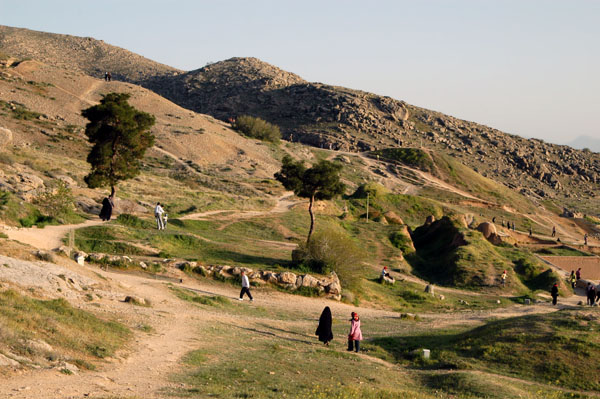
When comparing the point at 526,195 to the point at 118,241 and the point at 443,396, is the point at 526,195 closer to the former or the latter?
the point at 118,241

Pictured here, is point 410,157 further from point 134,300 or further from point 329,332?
point 134,300

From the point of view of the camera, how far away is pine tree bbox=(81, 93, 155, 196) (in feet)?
121

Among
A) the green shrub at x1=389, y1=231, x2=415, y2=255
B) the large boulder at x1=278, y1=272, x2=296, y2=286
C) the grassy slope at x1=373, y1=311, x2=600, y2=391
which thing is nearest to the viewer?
the grassy slope at x1=373, y1=311, x2=600, y2=391

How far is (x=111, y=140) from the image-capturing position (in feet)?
123

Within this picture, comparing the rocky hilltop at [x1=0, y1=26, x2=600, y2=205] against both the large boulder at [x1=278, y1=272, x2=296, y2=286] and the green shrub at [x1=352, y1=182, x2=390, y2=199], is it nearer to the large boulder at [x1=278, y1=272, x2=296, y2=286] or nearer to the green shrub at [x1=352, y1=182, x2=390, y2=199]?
the green shrub at [x1=352, y1=182, x2=390, y2=199]

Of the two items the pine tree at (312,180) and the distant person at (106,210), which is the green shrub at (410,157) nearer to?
the pine tree at (312,180)

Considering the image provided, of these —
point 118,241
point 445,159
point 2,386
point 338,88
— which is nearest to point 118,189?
point 118,241

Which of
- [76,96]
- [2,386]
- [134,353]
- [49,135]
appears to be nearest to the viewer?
[2,386]

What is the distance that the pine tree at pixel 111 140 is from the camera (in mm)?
36906

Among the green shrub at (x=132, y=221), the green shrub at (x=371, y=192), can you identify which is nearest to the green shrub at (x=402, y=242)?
the green shrub at (x=371, y=192)

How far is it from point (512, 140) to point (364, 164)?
56.8m

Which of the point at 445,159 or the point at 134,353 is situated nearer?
the point at 134,353

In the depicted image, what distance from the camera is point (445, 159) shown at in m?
99.8

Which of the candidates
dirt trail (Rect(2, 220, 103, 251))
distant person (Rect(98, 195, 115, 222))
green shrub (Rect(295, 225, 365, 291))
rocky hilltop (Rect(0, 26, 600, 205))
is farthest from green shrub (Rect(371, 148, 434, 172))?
dirt trail (Rect(2, 220, 103, 251))
